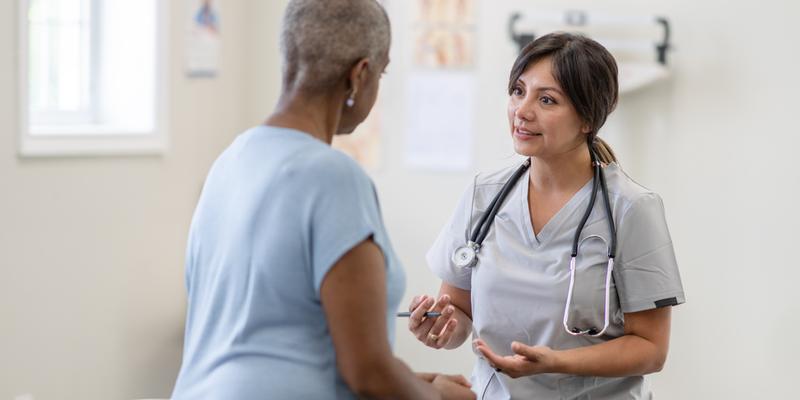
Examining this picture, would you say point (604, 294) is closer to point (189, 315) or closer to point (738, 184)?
point (189, 315)

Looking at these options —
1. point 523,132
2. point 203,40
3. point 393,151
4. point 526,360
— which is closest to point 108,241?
point 203,40

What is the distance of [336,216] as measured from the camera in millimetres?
1185

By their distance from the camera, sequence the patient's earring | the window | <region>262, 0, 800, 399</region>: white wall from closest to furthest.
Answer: the patient's earring → <region>262, 0, 800, 399</region>: white wall → the window

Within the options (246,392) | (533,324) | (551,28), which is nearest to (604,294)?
(533,324)

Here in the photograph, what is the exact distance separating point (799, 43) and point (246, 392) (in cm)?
172

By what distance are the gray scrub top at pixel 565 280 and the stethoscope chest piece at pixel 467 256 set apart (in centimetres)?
2

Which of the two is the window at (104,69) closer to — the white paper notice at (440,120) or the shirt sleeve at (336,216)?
the white paper notice at (440,120)

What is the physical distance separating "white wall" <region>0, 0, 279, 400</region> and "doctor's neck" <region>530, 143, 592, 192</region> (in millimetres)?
1625

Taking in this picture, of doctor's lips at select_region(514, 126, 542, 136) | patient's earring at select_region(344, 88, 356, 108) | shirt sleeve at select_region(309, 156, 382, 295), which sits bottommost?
shirt sleeve at select_region(309, 156, 382, 295)

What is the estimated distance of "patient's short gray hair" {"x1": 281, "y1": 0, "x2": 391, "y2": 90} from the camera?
1269 millimetres

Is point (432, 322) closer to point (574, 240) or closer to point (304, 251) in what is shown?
point (574, 240)

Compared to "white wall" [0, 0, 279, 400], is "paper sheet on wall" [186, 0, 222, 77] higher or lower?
higher

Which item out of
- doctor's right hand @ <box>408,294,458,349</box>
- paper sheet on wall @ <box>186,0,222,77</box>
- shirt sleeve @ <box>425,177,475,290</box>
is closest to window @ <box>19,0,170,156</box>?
paper sheet on wall @ <box>186,0,222,77</box>

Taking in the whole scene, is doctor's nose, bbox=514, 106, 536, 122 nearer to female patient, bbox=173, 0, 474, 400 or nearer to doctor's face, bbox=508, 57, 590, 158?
doctor's face, bbox=508, 57, 590, 158
